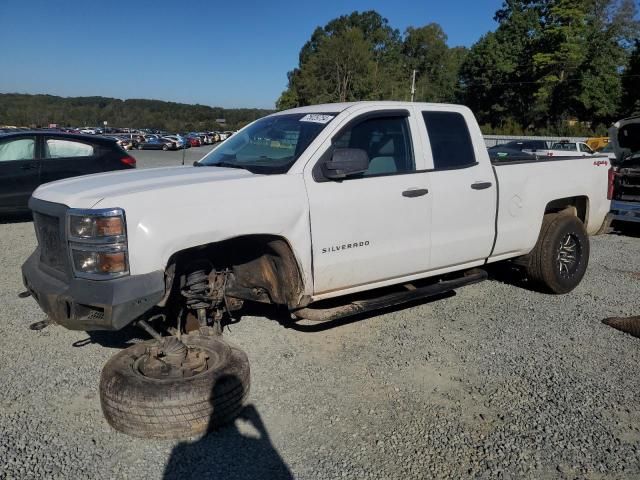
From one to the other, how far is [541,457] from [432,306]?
8.35 ft

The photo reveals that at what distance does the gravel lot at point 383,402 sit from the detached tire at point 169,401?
0.28 ft

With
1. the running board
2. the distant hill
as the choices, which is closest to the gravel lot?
the running board

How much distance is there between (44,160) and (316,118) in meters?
7.35

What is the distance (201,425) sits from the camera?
10.4 ft

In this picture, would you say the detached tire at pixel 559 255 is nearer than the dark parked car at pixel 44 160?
Yes

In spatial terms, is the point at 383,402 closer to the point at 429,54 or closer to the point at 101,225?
the point at 101,225

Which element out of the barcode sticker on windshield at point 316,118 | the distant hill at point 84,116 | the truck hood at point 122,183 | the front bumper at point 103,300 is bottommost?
the front bumper at point 103,300

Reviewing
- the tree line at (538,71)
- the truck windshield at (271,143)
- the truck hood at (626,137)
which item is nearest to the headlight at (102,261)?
the truck windshield at (271,143)

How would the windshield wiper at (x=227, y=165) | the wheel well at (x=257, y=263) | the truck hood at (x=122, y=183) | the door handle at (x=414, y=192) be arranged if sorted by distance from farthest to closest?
the door handle at (x=414, y=192) < the windshield wiper at (x=227, y=165) < the wheel well at (x=257, y=263) < the truck hood at (x=122, y=183)

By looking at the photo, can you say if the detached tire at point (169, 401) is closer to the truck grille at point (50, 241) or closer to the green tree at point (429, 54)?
the truck grille at point (50, 241)

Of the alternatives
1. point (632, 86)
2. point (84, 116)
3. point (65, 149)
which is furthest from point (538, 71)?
point (84, 116)

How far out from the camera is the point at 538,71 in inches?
2082

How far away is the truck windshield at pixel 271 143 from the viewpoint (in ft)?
13.4

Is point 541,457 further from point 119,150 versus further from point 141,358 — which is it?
point 119,150
